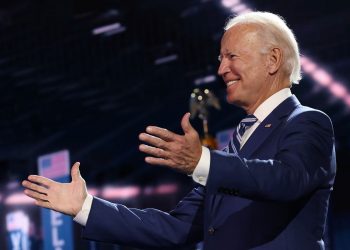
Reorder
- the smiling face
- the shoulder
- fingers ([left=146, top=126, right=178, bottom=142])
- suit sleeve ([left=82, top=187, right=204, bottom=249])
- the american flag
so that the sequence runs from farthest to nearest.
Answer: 1. the american flag
2. suit sleeve ([left=82, top=187, right=204, bottom=249])
3. the smiling face
4. the shoulder
5. fingers ([left=146, top=126, right=178, bottom=142])

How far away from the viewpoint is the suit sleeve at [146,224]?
216 centimetres

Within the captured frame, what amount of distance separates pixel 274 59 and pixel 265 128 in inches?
7.8

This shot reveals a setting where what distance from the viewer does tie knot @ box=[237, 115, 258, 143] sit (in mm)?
→ 2083

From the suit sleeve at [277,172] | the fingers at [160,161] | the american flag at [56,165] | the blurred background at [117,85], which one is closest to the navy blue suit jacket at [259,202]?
the suit sleeve at [277,172]

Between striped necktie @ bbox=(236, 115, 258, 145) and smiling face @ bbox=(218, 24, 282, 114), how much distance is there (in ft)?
0.14

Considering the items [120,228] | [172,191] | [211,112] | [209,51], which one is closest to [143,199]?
[172,191]

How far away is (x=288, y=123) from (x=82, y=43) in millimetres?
7404

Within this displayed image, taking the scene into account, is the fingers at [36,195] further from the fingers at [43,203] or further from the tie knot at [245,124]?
the tie knot at [245,124]

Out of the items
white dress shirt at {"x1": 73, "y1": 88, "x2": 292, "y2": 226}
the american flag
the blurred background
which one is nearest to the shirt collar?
white dress shirt at {"x1": 73, "y1": 88, "x2": 292, "y2": 226}

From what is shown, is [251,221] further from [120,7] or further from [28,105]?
[28,105]

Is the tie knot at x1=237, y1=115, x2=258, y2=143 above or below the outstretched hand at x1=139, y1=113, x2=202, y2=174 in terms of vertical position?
below

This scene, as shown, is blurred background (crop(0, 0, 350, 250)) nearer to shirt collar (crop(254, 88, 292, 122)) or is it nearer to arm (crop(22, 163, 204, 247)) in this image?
arm (crop(22, 163, 204, 247))

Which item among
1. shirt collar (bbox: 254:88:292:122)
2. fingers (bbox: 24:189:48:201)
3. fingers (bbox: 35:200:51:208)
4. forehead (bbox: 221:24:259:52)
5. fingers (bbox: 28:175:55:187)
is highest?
forehead (bbox: 221:24:259:52)

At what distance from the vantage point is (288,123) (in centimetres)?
194
